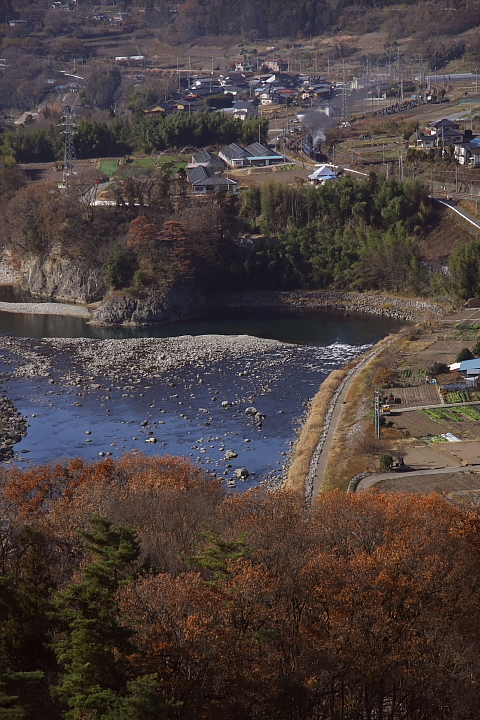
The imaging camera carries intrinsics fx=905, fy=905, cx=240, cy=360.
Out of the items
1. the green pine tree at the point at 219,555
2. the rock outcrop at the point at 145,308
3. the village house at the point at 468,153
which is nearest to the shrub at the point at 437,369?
the rock outcrop at the point at 145,308

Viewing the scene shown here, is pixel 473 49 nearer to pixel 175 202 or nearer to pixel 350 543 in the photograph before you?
pixel 175 202


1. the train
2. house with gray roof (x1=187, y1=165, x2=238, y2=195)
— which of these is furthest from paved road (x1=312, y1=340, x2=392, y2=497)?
the train

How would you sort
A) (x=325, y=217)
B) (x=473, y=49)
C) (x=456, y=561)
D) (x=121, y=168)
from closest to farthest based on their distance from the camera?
(x=456, y=561) < (x=325, y=217) < (x=121, y=168) < (x=473, y=49)

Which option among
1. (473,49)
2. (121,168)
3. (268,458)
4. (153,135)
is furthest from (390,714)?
(473,49)

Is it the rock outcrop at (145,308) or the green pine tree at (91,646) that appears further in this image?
the rock outcrop at (145,308)

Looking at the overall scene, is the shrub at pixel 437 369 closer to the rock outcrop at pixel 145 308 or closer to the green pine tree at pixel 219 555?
the rock outcrop at pixel 145 308

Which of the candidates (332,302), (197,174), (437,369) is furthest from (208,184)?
(437,369)

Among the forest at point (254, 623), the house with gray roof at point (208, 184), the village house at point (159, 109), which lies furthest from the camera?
the village house at point (159, 109)
